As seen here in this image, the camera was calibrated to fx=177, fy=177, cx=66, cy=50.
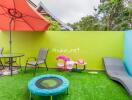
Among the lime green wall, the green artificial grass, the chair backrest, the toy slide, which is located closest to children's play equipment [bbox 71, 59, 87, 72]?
the lime green wall

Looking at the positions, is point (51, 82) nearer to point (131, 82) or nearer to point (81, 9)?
point (131, 82)

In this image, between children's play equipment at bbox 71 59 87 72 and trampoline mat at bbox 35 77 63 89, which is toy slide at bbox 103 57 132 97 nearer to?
children's play equipment at bbox 71 59 87 72

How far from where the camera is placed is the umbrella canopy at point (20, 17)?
6.93 metres

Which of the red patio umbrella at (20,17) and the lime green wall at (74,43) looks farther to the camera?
the lime green wall at (74,43)

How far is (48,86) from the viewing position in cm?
508

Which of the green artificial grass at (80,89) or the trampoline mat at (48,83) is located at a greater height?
the trampoline mat at (48,83)

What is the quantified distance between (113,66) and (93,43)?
167 centimetres

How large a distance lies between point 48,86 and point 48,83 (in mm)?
210

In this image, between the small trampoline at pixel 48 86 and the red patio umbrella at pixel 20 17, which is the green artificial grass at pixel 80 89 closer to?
the small trampoline at pixel 48 86

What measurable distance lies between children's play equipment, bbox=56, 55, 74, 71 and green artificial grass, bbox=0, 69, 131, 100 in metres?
0.90

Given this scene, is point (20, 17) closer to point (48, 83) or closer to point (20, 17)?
point (20, 17)

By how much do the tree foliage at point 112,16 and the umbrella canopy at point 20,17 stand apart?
1142 centimetres

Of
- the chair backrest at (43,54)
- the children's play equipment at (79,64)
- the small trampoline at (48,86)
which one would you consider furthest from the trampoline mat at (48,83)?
the children's play equipment at (79,64)

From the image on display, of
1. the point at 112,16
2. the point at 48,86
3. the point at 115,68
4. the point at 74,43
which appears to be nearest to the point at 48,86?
the point at 48,86
